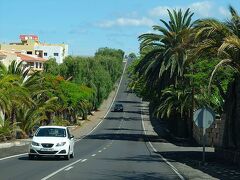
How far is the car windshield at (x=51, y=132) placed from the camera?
26.3m

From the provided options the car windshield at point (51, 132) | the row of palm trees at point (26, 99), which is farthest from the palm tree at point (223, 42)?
the row of palm trees at point (26, 99)

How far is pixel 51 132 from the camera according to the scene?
26.6m

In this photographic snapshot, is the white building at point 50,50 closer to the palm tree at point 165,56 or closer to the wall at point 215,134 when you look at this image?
the palm tree at point 165,56

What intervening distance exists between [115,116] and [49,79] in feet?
101

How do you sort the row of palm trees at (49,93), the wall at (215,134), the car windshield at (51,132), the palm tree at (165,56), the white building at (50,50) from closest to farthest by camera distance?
the car windshield at (51,132) → the wall at (215,134) → the row of palm trees at (49,93) → the palm tree at (165,56) → the white building at (50,50)

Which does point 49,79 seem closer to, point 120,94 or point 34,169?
point 34,169

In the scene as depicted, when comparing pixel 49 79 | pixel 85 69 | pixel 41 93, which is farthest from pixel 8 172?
pixel 85 69

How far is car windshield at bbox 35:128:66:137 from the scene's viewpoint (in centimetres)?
2629

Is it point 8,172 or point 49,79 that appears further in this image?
point 49,79

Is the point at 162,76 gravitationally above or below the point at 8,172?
above

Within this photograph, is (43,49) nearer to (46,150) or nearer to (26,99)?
(26,99)

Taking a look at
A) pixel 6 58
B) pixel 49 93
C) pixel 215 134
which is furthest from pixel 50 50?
pixel 215 134

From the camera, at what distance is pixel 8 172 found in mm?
18469

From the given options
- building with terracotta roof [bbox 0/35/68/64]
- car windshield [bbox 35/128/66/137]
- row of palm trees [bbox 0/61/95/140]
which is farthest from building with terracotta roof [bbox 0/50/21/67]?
building with terracotta roof [bbox 0/35/68/64]
